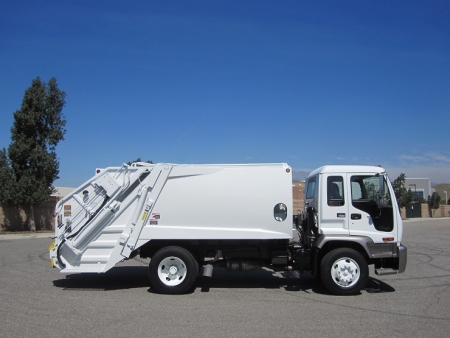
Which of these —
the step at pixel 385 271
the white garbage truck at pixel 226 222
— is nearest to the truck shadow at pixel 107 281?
the white garbage truck at pixel 226 222

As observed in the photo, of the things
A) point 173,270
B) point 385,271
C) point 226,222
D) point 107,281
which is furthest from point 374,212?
point 107,281

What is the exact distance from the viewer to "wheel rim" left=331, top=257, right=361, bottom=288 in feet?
29.7

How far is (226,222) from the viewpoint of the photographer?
30.4 feet

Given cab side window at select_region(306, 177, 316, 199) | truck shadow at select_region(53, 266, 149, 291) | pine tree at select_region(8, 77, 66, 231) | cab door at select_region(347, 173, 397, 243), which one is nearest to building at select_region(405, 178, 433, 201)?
pine tree at select_region(8, 77, 66, 231)

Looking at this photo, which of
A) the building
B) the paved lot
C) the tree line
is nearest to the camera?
the paved lot

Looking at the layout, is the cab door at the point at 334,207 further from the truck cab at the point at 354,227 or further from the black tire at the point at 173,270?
the black tire at the point at 173,270

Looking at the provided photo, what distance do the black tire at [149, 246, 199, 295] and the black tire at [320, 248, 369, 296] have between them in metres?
2.68

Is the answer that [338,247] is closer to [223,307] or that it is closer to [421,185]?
[223,307]

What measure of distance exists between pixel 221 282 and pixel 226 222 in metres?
2.11

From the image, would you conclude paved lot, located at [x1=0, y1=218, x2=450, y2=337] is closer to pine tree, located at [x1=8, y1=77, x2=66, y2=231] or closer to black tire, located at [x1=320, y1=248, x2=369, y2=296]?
black tire, located at [x1=320, y1=248, x2=369, y2=296]

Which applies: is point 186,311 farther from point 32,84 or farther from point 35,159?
point 32,84

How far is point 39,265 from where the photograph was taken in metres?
13.1

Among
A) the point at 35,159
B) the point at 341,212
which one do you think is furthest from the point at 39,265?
the point at 35,159

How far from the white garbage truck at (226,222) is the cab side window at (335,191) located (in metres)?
0.02
